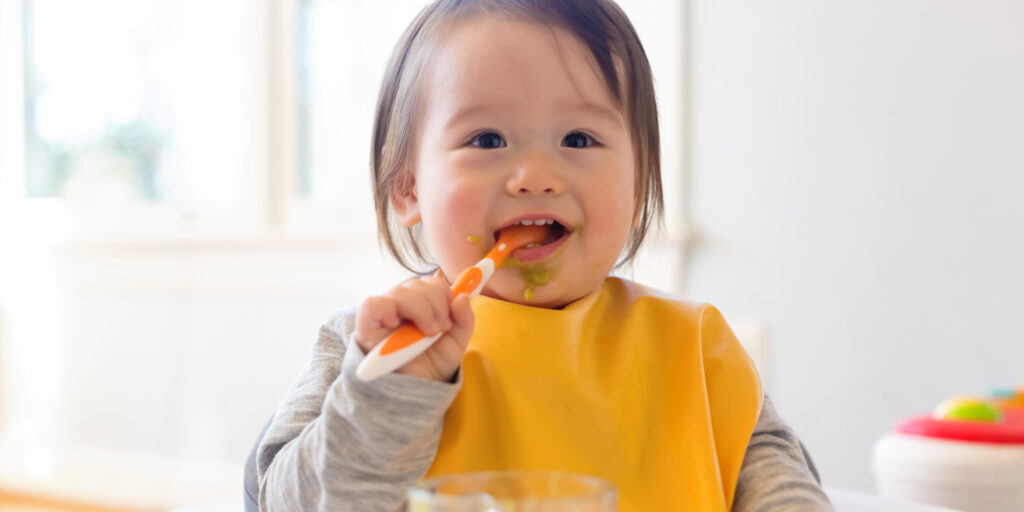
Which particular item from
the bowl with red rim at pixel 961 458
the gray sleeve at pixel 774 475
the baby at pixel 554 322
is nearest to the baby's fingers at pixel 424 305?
the baby at pixel 554 322

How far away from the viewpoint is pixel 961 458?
1.27m

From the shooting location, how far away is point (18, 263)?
10.1 feet

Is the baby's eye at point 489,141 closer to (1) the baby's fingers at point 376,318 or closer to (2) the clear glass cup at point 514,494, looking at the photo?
(1) the baby's fingers at point 376,318

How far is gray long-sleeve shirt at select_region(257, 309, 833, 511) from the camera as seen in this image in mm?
663

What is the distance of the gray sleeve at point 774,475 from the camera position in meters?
0.78

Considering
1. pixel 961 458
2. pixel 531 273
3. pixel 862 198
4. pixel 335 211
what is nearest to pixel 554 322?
pixel 531 273

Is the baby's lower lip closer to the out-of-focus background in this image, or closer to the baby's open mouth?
the baby's open mouth

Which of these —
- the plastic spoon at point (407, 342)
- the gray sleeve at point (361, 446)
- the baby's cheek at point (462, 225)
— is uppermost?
the baby's cheek at point (462, 225)

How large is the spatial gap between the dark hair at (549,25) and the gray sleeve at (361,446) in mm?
299

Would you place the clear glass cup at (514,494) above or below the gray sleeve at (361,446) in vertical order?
above

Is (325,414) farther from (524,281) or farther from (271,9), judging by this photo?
(271,9)

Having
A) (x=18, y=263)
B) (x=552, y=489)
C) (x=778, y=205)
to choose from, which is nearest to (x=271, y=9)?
(x=18, y=263)

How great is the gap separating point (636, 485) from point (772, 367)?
1.15 m

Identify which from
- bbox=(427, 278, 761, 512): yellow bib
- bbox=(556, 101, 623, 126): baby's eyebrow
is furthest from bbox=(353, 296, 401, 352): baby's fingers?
bbox=(556, 101, 623, 126): baby's eyebrow
